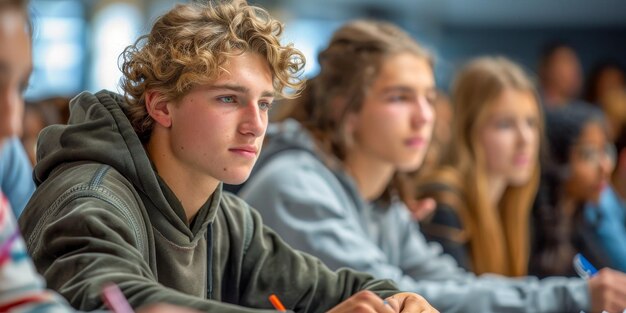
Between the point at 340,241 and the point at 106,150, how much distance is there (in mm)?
833

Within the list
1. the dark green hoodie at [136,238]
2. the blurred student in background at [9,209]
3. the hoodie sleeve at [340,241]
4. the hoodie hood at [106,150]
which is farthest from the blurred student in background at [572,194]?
the blurred student in background at [9,209]

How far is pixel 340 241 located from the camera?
6.98 ft

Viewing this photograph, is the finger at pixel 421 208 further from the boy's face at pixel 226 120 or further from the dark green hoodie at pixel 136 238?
the boy's face at pixel 226 120

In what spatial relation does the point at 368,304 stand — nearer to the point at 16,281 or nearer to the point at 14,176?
the point at 16,281

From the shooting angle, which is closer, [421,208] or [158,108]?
[158,108]

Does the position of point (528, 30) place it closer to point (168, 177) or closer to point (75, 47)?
point (75, 47)

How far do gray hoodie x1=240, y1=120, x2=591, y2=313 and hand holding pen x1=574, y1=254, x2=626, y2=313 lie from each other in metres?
0.06

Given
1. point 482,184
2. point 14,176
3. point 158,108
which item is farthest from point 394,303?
point 482,184

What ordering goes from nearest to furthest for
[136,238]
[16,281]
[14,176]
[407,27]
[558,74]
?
[16,281] < [136,238] < [14,176] < [558,74] < [407,27]

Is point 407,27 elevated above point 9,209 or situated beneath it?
situated beneath

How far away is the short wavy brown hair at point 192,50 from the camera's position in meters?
1.42

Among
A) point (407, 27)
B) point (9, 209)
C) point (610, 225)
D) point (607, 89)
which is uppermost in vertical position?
point (9, 209)

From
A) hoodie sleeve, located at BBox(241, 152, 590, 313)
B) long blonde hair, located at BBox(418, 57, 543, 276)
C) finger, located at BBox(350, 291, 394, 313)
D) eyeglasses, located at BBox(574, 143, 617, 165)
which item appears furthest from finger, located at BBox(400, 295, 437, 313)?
eyeglasses, located at BBox(574, 143, 617, 165)

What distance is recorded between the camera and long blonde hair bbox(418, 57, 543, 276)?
9.82ft
